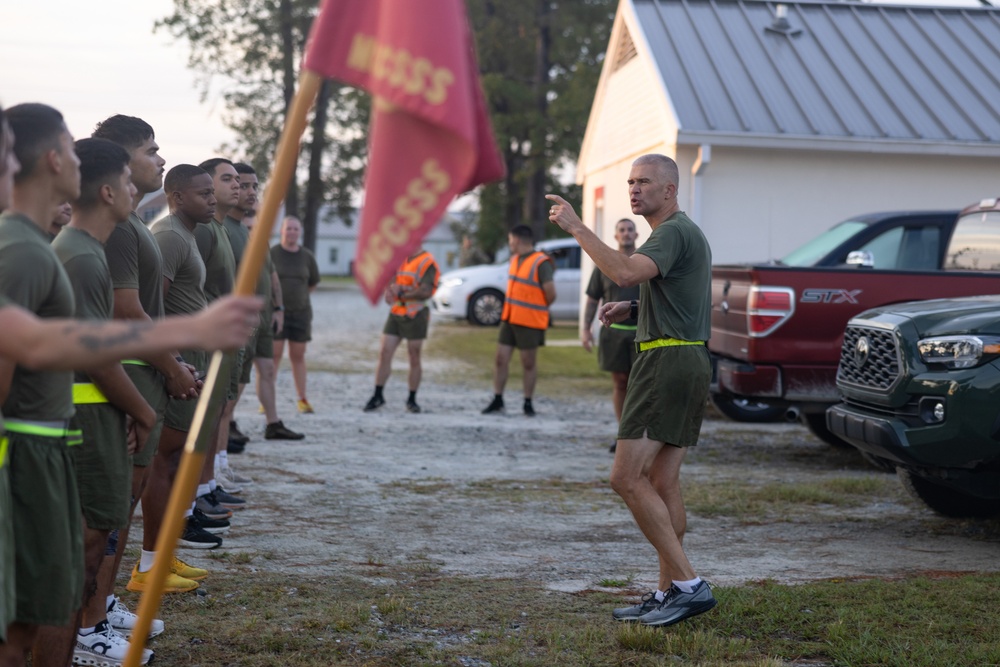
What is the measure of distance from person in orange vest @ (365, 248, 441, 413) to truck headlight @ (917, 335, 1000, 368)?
681cm

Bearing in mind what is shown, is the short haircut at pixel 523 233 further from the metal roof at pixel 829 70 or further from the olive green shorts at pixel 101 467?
the olive green shorts at pixel 101 467

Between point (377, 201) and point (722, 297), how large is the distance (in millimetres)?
7495

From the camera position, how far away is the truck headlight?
22.3 ft

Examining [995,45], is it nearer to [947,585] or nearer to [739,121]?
[739,121]

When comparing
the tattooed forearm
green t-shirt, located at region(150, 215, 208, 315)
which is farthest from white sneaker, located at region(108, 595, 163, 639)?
the tattooed forearm

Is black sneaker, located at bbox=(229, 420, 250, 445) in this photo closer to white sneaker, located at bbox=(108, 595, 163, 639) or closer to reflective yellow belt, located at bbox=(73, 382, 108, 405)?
white sneaker, located at bbox=(108, 595, 163, 639)

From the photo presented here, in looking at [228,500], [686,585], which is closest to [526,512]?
[228,500]

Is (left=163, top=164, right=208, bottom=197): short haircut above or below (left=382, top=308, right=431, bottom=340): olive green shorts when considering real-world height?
above

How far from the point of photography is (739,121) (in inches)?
622

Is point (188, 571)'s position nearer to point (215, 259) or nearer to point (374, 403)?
point (215, 259)

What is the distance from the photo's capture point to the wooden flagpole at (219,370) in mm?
2916

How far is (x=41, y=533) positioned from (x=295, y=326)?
27.7 feet

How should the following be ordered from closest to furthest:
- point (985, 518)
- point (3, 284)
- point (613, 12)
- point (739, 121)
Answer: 1. point (3, 284)
2. point (985, 518)
3. point (739, 121)
4. point (613, 12)

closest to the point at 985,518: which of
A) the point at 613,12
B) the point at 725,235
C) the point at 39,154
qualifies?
the point at 39,154
